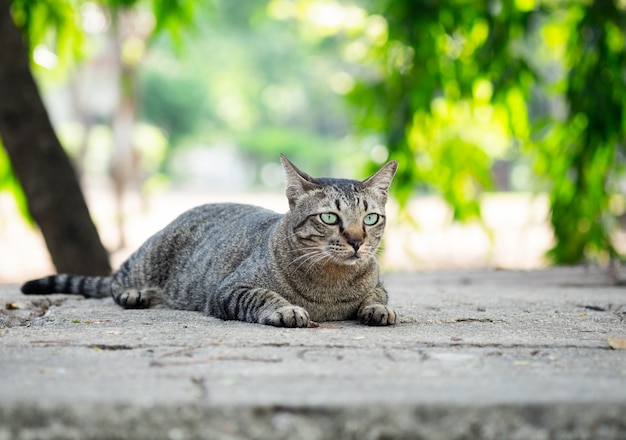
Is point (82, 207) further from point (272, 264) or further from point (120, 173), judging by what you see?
point (120, 173)

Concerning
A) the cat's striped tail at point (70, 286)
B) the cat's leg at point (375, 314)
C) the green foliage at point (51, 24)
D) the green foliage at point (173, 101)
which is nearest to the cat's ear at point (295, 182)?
the cat's leg at point (375, 314)

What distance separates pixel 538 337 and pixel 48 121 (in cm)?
453

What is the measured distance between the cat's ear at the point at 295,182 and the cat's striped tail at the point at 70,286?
1518 mm

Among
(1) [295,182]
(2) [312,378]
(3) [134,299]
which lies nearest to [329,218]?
(1) [295,182]

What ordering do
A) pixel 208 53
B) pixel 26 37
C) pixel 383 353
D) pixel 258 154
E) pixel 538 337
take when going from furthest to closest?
pixel 258 154 → pixel 208 53 → pixel 26 37 → pixel 538 337 → pixel 383 353

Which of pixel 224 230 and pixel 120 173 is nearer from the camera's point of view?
pixel 224 230

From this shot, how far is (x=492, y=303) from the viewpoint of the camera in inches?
182

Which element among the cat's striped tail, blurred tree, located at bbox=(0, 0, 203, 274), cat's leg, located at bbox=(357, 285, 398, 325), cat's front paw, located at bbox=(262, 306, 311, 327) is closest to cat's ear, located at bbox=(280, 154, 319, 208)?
cat's leg, located at bbox=(357, 285, 398, 325)

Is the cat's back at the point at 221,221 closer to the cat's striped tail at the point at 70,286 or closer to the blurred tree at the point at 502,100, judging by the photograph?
the cat's striped tail at the point at 70,286

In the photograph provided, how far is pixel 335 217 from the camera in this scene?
387 cm

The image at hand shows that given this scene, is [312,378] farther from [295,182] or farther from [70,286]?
[70,286]

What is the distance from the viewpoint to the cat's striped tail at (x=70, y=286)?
16.1 ft

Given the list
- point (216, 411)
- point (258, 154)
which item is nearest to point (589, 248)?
point (216, 411)

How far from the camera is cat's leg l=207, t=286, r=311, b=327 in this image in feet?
11.6
